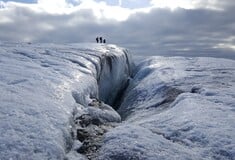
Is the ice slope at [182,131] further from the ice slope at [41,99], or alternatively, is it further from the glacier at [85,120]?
the ice slope at [41,99]

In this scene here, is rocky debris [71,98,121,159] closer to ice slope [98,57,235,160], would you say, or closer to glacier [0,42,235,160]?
glacier [0,42,235,160]

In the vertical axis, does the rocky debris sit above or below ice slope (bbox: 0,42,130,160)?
below

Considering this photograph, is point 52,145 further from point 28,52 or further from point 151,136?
point 28,52

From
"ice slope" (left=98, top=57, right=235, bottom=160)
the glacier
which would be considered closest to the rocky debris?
the glacier

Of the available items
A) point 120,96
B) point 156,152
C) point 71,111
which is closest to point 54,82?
point 71,111

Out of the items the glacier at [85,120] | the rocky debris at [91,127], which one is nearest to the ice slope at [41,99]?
the glacier at [85,120]

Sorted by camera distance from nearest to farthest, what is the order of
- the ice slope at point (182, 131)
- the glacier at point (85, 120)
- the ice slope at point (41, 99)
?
the ice slope at point (41, 99), the glacier at point (85, 120), the ice slope at point (182, 131)

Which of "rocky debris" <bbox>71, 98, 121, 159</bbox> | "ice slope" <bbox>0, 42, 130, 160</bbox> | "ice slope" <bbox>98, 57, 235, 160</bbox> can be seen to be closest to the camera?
"ice slope" <bbox>0, 42, 130, 160</bbox>
